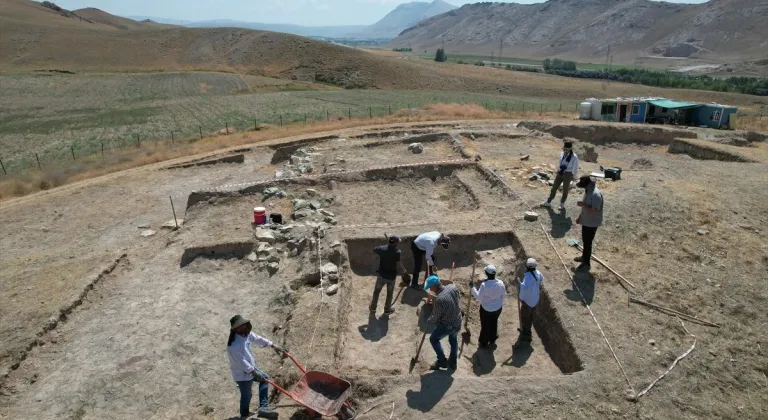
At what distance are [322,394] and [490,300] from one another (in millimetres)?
3114

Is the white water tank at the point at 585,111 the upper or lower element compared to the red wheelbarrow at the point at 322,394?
upper

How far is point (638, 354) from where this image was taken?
7844 millimetres

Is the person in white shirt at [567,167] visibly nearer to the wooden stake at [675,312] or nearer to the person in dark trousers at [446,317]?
the wooden stake at [675,312]

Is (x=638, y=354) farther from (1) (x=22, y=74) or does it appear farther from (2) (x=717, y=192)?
(1) (x=22, y=74)

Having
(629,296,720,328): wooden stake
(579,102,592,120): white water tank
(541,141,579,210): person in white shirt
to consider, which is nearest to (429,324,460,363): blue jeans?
(629,296,720,328): wooden stake

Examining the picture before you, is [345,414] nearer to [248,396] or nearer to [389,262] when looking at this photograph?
[248,396]

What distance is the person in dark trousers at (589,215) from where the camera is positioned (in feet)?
32.2

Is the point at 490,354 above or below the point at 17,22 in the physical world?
below

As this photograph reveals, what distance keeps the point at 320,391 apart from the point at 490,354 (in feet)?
10.8

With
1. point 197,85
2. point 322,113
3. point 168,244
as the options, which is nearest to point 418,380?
point 168,244

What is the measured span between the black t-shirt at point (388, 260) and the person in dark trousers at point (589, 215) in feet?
12.8

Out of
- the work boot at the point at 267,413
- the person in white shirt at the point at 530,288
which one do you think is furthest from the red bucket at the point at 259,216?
the person in white shirt at the point at 530,288

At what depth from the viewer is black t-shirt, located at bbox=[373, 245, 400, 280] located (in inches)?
371

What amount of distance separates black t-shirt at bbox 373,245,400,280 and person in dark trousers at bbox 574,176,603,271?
12.8ft
